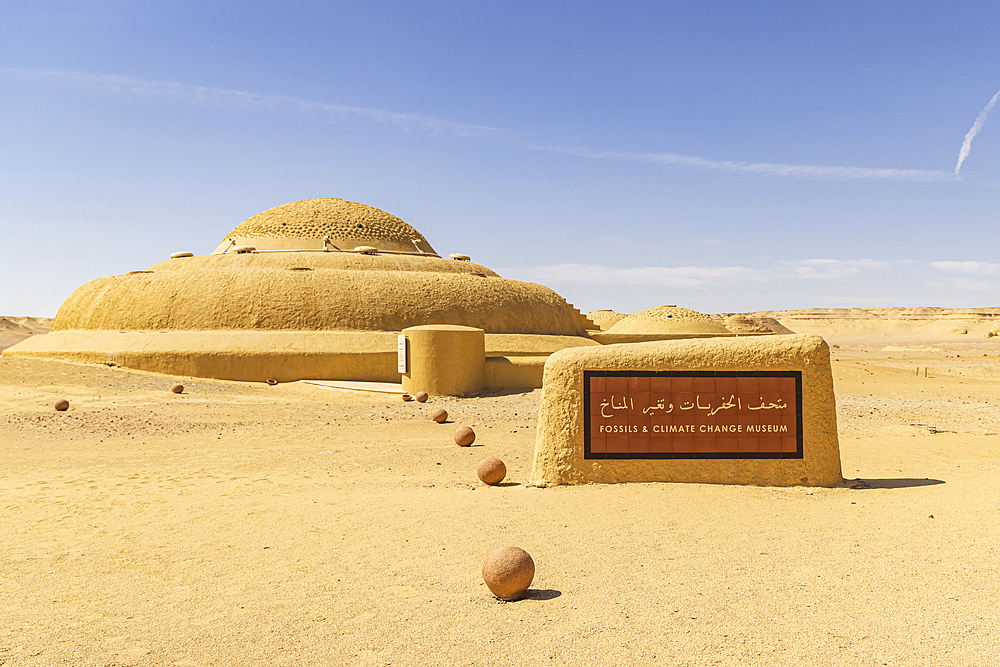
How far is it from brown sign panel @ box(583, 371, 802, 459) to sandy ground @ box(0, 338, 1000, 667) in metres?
0.37

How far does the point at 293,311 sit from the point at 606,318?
942 inches

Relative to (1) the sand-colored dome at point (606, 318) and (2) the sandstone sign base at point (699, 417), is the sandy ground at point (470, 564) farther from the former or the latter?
(1) the sand-colored dome at point (606, 318)

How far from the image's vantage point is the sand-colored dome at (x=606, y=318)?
40.2 m

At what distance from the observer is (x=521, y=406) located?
15.2 meters

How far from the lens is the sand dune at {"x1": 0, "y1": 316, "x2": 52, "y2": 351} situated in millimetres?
73938

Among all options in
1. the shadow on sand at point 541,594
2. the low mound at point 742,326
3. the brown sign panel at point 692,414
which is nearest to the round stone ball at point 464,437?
the brown sign panel at point 692,414

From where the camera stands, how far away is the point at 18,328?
266 ft

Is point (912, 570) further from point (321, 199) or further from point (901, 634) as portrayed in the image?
point (321, 199)

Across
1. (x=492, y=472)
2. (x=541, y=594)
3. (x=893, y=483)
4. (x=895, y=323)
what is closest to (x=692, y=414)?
(x=492, y=472)

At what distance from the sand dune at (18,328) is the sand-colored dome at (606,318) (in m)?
59.9

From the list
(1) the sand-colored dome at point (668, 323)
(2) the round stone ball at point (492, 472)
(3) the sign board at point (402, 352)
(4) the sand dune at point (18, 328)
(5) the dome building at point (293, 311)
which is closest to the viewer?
(2) the round stone ball at point (492, 472)

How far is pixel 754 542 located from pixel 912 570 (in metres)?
0.92

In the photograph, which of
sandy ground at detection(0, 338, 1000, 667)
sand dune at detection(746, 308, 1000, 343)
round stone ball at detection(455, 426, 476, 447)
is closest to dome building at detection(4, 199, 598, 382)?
round stone ball at detection(455, 426, 476, 447)

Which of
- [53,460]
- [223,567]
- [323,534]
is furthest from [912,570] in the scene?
[53,460]
